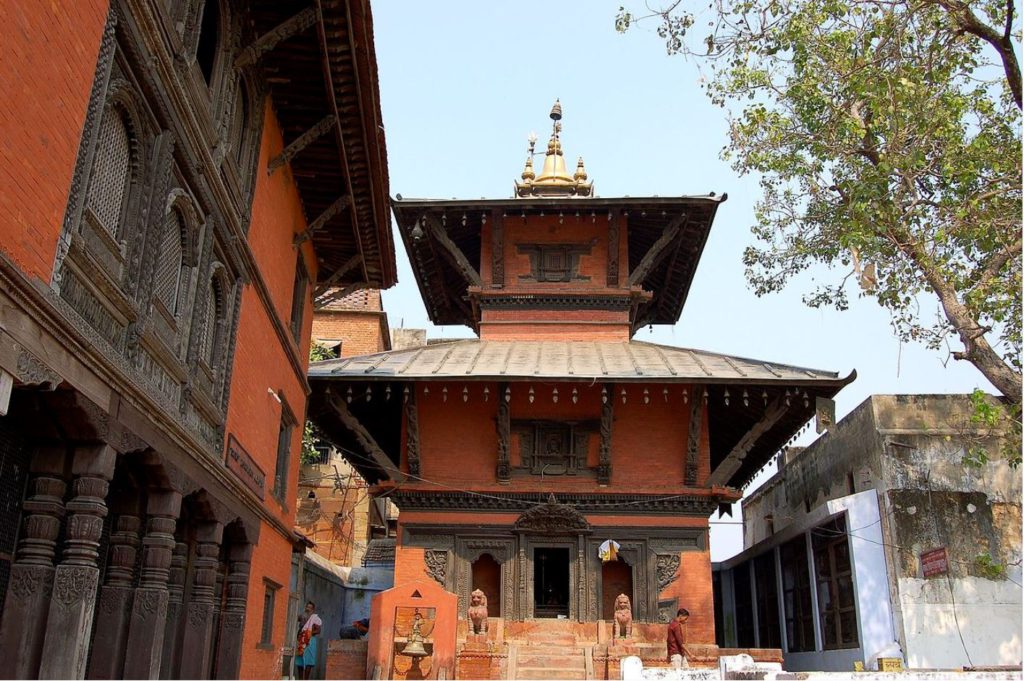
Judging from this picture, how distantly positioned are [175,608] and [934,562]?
474 inches

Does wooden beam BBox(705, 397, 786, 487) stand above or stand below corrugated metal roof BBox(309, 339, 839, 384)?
below

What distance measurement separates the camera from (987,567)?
565 inches

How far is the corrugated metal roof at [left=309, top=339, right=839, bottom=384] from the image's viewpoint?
15422 mm

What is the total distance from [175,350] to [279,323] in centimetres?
408

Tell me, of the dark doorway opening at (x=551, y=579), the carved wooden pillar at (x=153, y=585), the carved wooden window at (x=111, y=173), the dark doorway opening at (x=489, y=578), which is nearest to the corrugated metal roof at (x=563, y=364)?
the dark doorway opening at (x=489, y=578)

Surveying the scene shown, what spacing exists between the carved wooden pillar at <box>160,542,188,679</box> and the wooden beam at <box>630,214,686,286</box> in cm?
1236

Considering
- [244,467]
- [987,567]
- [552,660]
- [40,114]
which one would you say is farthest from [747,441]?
[40,114]

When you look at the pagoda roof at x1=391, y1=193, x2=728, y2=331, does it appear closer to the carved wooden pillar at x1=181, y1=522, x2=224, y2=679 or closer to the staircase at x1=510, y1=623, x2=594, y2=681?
the staircase at x1=510, y1=623, x2=594, y2=681

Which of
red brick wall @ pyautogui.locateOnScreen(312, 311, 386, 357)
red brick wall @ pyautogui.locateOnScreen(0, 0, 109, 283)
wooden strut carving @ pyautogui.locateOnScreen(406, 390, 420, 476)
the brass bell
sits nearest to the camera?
red brick wall @ pyautogui.locateOnScreen(0, 0, 109, 283)

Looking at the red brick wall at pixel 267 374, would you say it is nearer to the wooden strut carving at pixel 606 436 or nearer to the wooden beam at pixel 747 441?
the wooden strut carving at pixel 606 436

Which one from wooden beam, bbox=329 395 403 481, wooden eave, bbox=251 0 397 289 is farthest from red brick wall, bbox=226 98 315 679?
wooden beam, bbox=329 395 403 481

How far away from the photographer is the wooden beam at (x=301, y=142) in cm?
A: 1132

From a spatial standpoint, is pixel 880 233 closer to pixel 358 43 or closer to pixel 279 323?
pixel 358 43

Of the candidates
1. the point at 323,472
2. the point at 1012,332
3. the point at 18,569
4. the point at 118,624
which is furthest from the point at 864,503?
the point at 323,472
